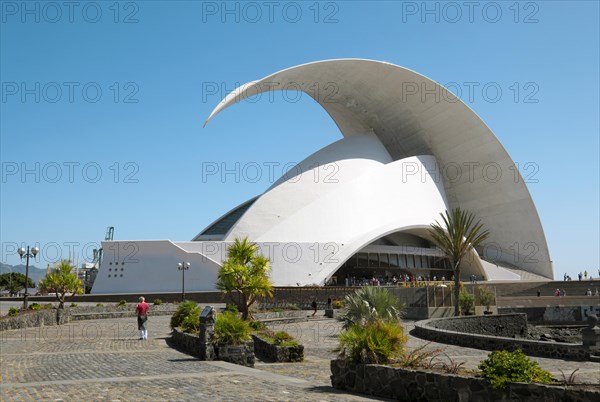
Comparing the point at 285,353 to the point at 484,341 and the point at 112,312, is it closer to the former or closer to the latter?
the point at 484,341

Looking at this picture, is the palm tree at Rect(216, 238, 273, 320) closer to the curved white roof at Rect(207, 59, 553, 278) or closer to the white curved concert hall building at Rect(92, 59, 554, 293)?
the white curved concert hall building at Rect(92, 59, 554, 293)

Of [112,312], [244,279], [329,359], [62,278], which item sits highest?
[62,278]

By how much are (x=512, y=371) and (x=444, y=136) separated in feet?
149

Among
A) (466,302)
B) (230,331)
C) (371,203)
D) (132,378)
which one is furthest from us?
(371,203)

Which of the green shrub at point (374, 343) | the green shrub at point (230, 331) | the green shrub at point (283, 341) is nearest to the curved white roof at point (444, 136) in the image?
the green shrub at point (283, 341)

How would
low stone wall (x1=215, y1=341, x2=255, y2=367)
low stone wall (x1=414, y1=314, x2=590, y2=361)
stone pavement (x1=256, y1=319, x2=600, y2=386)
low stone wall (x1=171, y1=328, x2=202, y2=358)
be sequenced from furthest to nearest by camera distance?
low stone wall (x1=414, y1=314, x2=590, y2=361), low stone wall (x1=171, y1=328, x2=202, y2=358), low stone wall (x1=215, y1=341, x2=255, y2=367), stone pavement (x1=256, y1=319, x2=600, y2=386)

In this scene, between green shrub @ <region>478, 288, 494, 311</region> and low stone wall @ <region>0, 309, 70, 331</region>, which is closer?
low stone wall @ <region>0, 309, 70, 331</region>

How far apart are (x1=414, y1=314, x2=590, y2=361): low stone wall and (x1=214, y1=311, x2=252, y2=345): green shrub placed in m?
6.88

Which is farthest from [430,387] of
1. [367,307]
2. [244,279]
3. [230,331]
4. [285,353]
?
[244,279]

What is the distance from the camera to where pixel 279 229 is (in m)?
40.7

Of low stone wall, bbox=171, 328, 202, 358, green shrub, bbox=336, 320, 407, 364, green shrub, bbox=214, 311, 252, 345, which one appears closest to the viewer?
green shrub, bbox=336, 320, 407, 364

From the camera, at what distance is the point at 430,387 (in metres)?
6.62

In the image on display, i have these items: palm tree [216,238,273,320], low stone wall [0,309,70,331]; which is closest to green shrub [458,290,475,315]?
palm tree [216,238,273,320]

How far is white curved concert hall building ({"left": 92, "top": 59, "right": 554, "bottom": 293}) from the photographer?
38.7 meters
